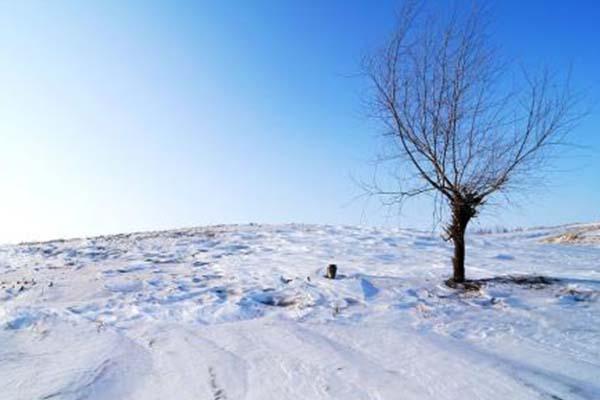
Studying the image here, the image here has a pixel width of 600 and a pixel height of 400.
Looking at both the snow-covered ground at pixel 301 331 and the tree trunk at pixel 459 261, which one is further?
the tree trunk at pixel 459 261

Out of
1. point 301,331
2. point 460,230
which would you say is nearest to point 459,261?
point 460,230

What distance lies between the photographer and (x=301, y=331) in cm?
493

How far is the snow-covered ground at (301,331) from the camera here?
11.8 ft

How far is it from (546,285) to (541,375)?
3.16 metres

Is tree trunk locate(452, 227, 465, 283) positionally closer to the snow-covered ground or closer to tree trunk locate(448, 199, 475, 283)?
tree trunk locate(448, 199, 475, 283)

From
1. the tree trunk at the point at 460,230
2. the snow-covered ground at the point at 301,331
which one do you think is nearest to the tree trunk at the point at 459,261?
the tree trunk at the point at 460,230

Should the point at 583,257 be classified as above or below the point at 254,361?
A: above

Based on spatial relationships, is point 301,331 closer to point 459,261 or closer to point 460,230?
point 459,261

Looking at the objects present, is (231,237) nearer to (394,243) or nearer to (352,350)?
(394,243)

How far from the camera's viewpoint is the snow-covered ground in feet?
11.8

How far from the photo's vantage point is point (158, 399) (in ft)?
11.1

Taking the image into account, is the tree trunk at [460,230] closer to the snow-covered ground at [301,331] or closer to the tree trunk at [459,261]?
the tree trunk at [459,261]

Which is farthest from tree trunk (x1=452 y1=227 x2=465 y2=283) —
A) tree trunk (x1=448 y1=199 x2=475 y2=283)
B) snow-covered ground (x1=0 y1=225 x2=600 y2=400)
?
snow-covered ground (x1=0 y1=225 x2=600 y2=400)

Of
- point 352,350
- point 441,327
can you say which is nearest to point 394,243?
point 441,327
